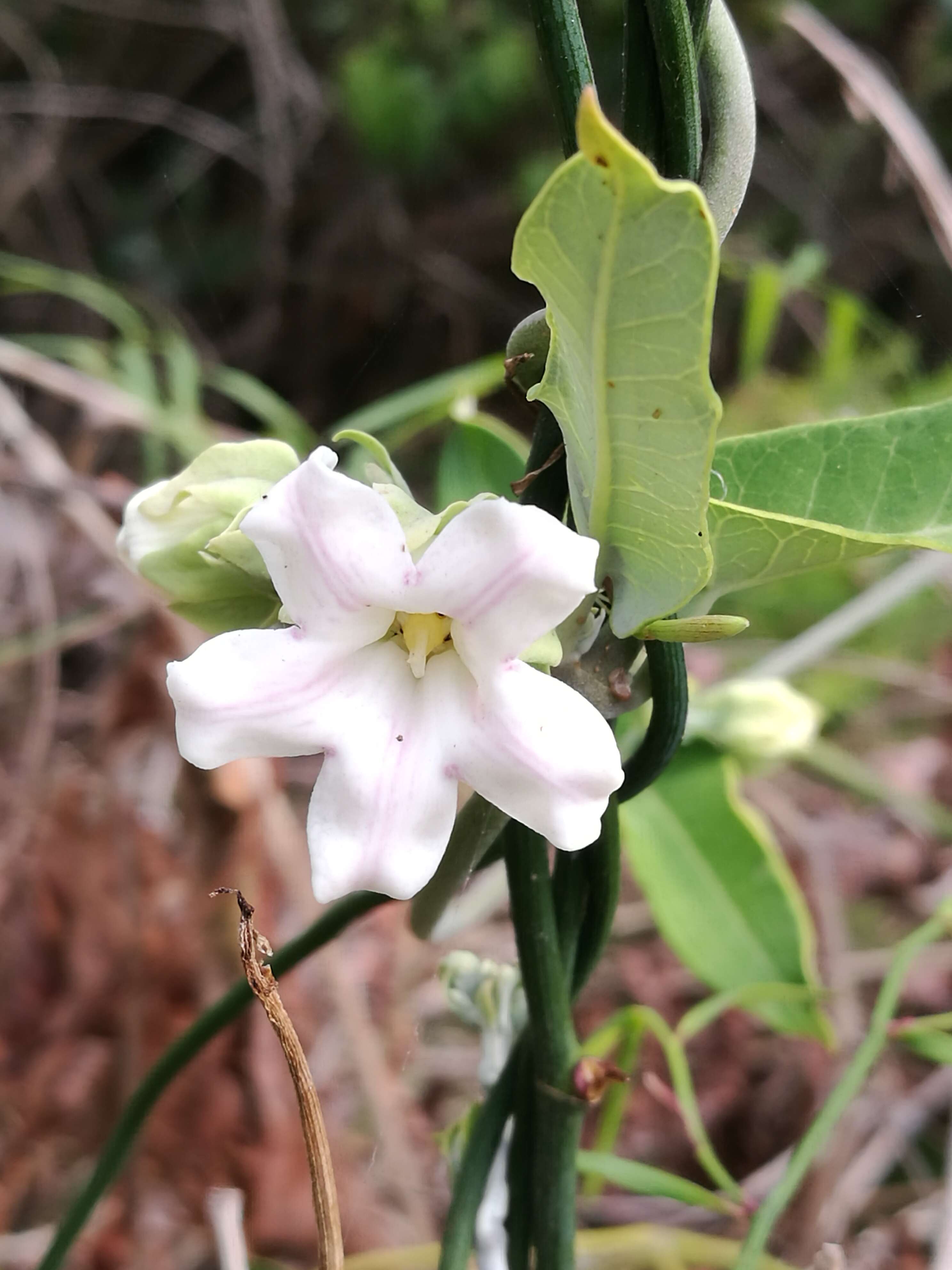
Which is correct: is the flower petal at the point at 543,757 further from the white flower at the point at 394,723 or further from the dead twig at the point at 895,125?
the dead twig at the point at 895,125

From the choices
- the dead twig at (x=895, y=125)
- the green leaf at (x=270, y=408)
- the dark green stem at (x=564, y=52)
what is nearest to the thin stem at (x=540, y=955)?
the dark green stem at (x=564, y=52)

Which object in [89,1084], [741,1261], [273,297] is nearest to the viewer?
[741,1261]

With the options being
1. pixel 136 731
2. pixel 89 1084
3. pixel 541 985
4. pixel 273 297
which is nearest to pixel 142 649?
pixel 136 731

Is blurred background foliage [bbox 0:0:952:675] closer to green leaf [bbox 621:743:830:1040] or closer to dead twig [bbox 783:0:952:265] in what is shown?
dead twig [bbox 783:0:952:265]

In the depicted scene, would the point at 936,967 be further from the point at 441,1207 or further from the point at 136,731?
the point at 136,731

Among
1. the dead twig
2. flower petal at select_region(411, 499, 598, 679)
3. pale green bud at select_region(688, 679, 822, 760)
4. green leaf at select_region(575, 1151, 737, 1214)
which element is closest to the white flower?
flower petal at select_region(411, 499, 598, 679)
